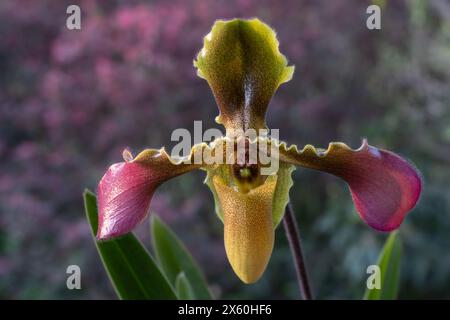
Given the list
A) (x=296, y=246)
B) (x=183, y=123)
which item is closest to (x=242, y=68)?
(x=296, y=246)

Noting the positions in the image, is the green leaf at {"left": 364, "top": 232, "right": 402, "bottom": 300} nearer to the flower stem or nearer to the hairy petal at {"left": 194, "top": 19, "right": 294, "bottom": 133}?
the flower stem

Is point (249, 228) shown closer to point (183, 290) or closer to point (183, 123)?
point (183, 290)

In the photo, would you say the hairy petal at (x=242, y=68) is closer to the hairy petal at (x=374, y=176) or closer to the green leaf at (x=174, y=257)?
the hairy petal at (x=374, y=176)

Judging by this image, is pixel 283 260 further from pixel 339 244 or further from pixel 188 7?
pixel 188 7

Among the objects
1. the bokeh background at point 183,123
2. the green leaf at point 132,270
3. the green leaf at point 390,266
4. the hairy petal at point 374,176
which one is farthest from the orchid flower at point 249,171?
the bokeh background at point 183,123
